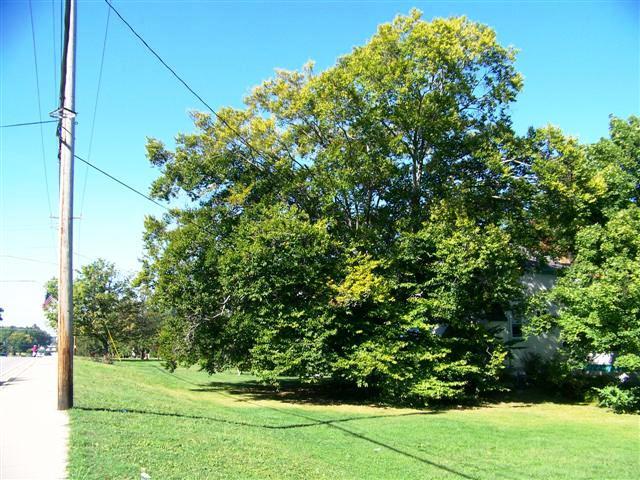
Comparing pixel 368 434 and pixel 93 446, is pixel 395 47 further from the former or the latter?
pixel 93 446

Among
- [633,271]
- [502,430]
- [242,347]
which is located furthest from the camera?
[242,347]

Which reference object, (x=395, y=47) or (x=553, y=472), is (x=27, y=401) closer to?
(x=553, y=472)

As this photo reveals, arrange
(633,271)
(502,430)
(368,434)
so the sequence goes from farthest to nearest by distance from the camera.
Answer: (633,271) < (502,430) < (368,434)

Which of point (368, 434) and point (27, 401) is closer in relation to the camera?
point (27, 401)

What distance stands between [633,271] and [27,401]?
18.6 meters

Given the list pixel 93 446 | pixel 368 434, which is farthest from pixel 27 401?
pixel 368 434

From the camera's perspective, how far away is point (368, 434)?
12.4 meters

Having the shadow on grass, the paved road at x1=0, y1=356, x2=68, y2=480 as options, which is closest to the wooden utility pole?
the paved road at x1=0, y1=356, x2=68, y2=480

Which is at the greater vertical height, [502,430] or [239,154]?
[239,154]

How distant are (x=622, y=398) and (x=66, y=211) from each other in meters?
18.6

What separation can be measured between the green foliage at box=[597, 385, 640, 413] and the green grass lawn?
100 centimetres

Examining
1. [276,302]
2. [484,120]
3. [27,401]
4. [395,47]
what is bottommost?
[27,401]

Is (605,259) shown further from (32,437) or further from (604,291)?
(32,437)

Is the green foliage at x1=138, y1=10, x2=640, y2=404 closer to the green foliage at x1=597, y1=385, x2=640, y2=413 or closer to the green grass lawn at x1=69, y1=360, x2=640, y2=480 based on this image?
the green foliage at x1=597, y1=385, x2=640, y2=413
